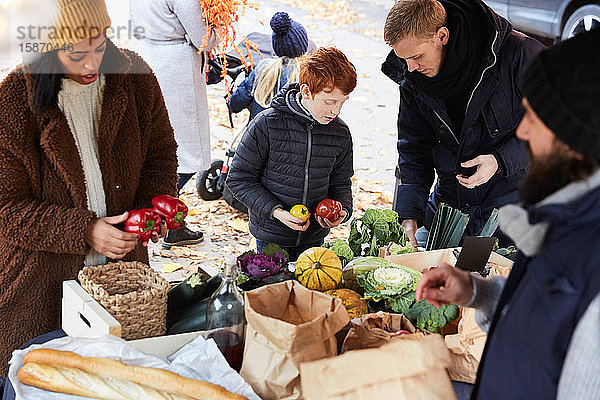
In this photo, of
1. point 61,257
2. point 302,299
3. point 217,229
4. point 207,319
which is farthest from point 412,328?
point 217,229

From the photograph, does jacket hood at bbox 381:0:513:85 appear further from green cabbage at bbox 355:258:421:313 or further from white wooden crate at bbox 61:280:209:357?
white wooden crate at bbox 61:280:209:357

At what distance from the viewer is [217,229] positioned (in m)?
5.03

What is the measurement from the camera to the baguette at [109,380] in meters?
1.44

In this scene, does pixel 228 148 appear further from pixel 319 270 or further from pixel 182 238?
pixel 319 270

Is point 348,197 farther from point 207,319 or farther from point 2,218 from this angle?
point 2,218

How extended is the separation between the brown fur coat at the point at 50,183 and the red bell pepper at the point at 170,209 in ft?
0.52

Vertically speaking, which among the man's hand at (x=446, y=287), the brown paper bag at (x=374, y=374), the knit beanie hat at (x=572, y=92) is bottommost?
the brown paper bag at (x=374, y=374)

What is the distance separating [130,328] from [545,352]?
1.13m

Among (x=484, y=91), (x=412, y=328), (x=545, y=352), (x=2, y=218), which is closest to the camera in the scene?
(x=545, y=352)

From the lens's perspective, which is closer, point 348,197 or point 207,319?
point 207,319

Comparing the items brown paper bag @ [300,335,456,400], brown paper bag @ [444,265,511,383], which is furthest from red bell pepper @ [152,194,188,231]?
brown paper bag @ [300,335,456,400]

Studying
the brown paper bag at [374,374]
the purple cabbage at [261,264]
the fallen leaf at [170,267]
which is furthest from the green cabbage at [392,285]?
the fallen leaf at [170,267]

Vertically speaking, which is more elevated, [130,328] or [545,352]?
[545,352]

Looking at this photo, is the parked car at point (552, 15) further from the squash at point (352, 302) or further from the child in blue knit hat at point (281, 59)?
the squash at point (352, 302)
